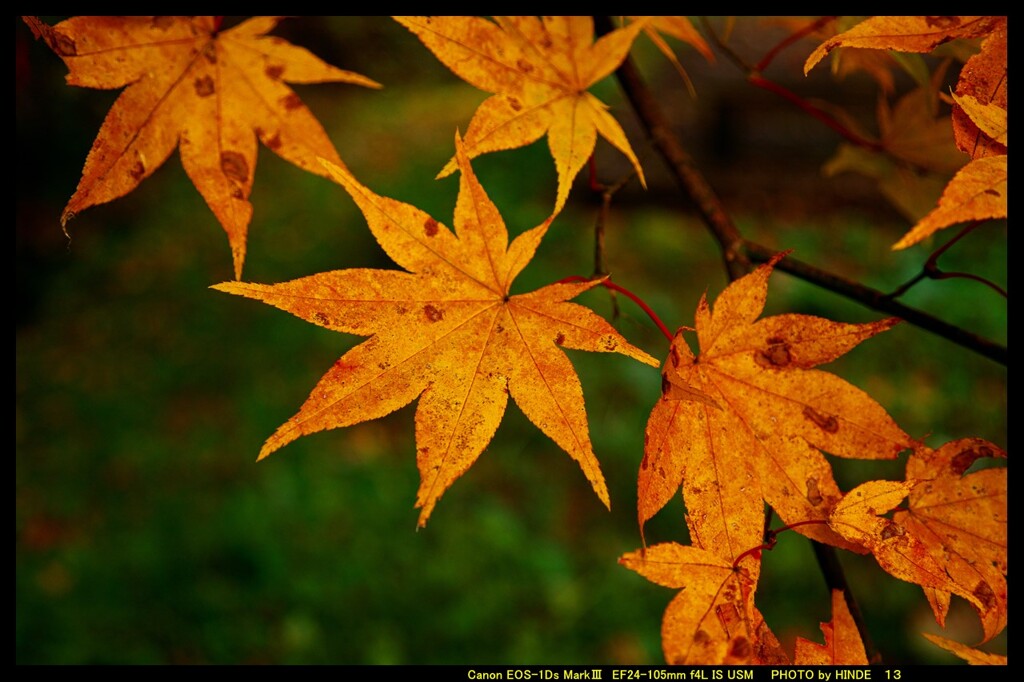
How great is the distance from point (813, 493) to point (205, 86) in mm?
662

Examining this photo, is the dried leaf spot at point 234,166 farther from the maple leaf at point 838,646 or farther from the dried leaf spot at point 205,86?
the maple leaf at point 838,646

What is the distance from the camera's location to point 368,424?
2238 millimetres

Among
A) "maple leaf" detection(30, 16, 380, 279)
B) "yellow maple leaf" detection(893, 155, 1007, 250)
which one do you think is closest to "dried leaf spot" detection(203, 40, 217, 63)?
"maple leaf" detection(30, 16, 380, 279)

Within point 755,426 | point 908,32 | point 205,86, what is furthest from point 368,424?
point 908,32

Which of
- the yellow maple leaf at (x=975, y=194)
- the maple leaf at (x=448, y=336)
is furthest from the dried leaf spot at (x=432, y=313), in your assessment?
the yellow maple leaf at (x=975, y=194)

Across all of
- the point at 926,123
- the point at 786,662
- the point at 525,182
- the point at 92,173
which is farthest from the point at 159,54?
the point at 525,182

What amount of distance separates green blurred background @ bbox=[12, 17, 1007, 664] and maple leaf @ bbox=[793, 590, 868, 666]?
0.47 metres

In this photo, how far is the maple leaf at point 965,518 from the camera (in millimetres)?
605

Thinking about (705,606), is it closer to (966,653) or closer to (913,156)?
(966,653)

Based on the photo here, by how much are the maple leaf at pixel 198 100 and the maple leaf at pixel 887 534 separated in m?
0.51

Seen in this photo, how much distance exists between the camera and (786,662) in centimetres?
57

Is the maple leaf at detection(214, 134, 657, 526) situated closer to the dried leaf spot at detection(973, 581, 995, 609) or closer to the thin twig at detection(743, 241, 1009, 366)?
the thin twig at detection(743, 241, 1009, 366)

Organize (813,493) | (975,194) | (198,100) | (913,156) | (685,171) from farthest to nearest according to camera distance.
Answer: (913,156), (685,171), (198,100), (813,493), (975,194)

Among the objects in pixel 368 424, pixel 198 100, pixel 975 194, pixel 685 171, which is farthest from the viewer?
pixel 368 424
